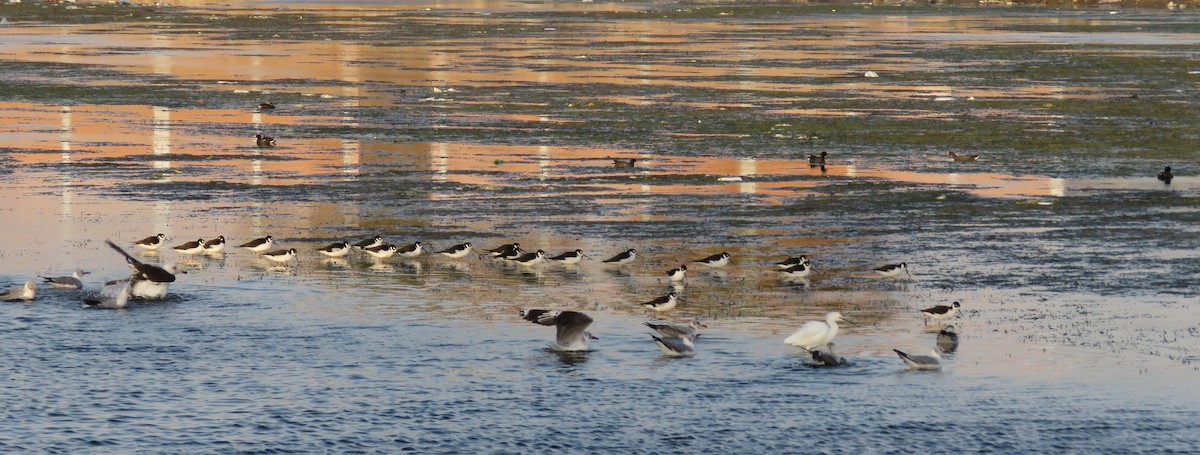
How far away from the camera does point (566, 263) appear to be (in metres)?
23.1

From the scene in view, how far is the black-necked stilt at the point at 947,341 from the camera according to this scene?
58.5 feet

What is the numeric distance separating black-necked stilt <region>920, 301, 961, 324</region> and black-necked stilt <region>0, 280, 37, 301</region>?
32.1 feet

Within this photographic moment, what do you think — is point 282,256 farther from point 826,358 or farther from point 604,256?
point 826,358

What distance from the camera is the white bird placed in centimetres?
1723

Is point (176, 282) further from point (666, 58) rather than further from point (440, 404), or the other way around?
point (666, 58)

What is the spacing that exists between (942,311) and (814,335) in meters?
2.32

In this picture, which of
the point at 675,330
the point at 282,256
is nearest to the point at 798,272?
the point at 675,330

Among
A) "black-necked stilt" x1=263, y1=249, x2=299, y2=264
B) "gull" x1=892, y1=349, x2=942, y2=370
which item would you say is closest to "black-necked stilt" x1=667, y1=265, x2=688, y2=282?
"black-necked stilt" x1=263, y1=249, x2=299, y2=264

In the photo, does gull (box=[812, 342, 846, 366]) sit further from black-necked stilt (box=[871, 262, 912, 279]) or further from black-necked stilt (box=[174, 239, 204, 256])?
black-necked stilt (box=[174, 239, 204, 256])

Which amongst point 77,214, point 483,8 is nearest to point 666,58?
point 77,214

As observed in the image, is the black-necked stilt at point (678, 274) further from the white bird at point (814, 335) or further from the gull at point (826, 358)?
the gull at point (826, 358)

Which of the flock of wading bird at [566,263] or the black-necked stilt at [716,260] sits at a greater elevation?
the black-necked stilt at [716,260]

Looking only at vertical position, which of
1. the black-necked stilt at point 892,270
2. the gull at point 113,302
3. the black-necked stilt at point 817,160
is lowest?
the gull at point 113,302

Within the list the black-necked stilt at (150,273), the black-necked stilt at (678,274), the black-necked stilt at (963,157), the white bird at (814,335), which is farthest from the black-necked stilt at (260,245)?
the black-necked stilt at (963,157)
